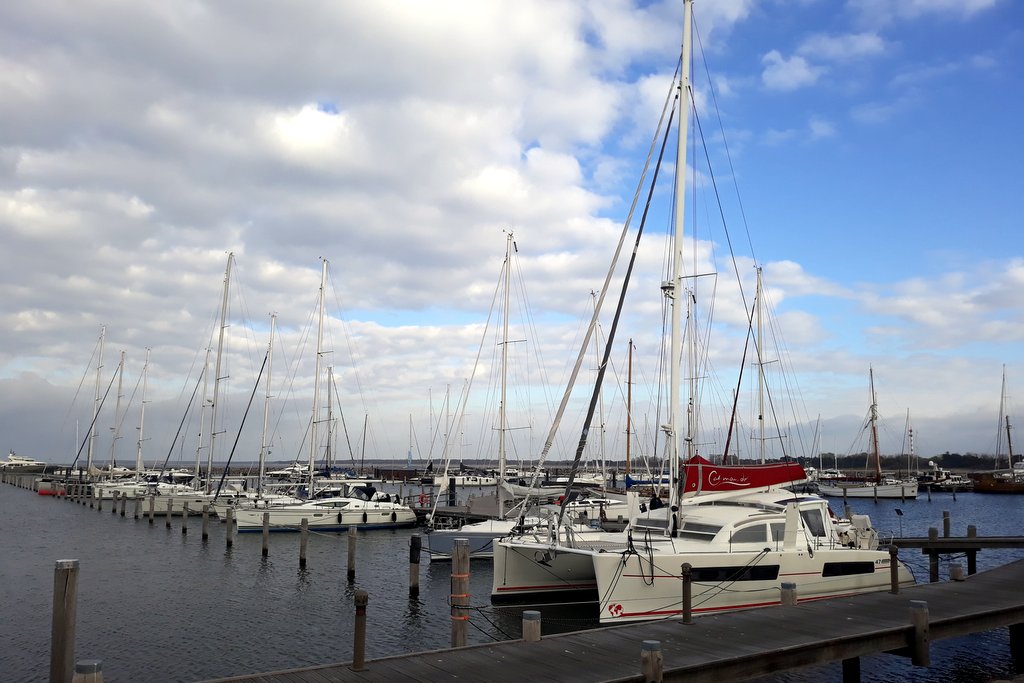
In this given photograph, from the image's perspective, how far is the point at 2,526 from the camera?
46.4 meters

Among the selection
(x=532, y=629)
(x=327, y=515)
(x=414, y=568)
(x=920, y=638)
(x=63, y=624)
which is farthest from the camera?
(x=327, y=515)

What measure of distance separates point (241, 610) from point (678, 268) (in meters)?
17.0

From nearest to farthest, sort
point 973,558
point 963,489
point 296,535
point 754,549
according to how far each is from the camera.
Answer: point 754,549
point 973,558
point 296,535
point 963,489

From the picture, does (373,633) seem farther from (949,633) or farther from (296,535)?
(296,535)

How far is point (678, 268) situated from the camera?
813 inches

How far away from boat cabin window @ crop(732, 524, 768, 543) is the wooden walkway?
254cm

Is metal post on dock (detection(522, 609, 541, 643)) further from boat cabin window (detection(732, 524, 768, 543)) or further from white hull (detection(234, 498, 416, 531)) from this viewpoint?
white hull (detection(234, 498, 416, 531))

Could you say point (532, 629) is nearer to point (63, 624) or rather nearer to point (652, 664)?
point (652, 664)

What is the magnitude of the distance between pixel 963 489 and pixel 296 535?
84193mm

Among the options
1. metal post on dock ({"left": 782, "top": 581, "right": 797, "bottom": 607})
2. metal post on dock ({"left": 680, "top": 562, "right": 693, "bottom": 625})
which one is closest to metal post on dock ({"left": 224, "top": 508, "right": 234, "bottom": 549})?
metal post on dock ({"left": 680, "top": 562, "right": 693, "bottom": 625})

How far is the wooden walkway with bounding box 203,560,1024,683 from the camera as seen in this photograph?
11250mm

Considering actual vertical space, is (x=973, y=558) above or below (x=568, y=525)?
below

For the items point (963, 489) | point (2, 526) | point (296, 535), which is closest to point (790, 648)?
point (296, 535)

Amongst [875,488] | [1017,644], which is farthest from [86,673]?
[875,488]
